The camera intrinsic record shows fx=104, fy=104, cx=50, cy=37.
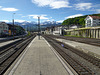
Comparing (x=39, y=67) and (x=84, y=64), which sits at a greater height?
(x=39, y=67)

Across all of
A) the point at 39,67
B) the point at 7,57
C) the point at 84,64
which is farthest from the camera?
the point at 7,57

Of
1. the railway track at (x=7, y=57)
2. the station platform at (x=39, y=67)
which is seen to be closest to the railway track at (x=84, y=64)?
the station platform at (x=39, y=67)

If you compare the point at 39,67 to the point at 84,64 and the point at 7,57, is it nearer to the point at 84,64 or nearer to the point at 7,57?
the point at 84,64

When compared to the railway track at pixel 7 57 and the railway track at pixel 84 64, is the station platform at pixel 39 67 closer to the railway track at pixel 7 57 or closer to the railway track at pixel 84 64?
the railway track at pixel 7 57

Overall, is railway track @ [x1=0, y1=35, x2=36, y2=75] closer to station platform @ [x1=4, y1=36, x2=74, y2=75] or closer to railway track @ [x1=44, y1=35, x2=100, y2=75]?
station platform @ [x1=4, y1=36, x2=74, y2=75]

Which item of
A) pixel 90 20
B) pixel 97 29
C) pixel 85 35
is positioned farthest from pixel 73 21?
pixel 97 29

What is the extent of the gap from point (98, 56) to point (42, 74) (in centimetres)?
653

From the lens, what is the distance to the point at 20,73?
5.75m

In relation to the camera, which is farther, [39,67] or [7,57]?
[7,57]

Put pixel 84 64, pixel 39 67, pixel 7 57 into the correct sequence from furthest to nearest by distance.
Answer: pixel 7 57
pixel 84 64
pixel 39 67

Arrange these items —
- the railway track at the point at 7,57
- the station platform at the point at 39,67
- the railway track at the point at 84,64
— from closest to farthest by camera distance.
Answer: the station platform at the point at 39,67, the railway track at the point at 84,64, the railway track at the point at 7,57

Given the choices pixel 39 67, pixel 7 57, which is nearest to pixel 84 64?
pixel 39 67

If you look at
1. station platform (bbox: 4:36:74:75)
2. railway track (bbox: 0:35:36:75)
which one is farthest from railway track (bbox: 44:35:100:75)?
railway track (bbox: 0:35:36:75)

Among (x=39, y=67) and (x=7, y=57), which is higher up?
(x=39, y=67)
